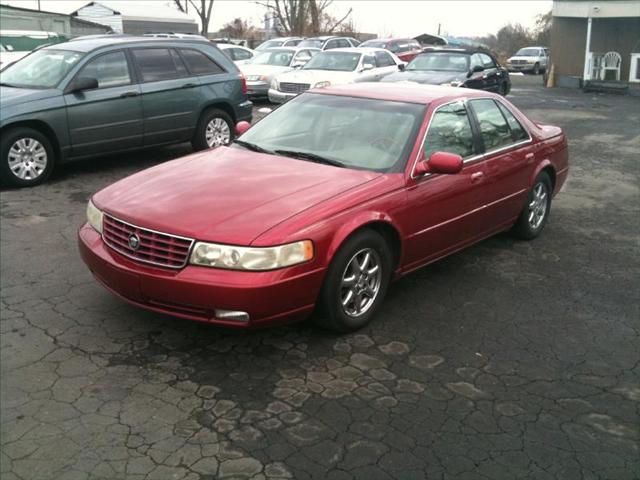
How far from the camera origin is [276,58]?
1938 cm

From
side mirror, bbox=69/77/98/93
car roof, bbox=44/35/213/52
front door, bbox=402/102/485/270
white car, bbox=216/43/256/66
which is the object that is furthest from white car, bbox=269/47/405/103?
front door, bbox=402/102/485/270

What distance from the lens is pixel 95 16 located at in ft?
135

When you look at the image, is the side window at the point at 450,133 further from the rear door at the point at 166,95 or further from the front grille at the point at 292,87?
the front grille at the point at 292,87

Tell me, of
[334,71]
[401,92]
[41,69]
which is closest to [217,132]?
[41,69]

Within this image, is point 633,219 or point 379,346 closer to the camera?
point 379,346

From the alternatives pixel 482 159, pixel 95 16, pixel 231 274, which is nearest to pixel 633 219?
pixel 482 159

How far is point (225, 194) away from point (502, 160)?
2.59 meters

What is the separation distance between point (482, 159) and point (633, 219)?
9.61ft

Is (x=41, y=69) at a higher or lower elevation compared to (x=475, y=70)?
higher

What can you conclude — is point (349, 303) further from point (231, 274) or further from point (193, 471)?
point (193, 471)

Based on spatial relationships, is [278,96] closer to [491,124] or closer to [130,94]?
[130,94]

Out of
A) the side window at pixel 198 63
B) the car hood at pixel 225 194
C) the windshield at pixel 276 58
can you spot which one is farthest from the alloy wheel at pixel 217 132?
the windshield at pixel 276 58

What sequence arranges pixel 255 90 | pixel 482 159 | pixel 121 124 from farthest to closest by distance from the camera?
pixel 255 90 < pixel 121 124 < pixel 482 159

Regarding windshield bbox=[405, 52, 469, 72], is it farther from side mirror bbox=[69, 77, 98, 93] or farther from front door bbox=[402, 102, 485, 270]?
front door bbox=[402, 102, 485, 270]
